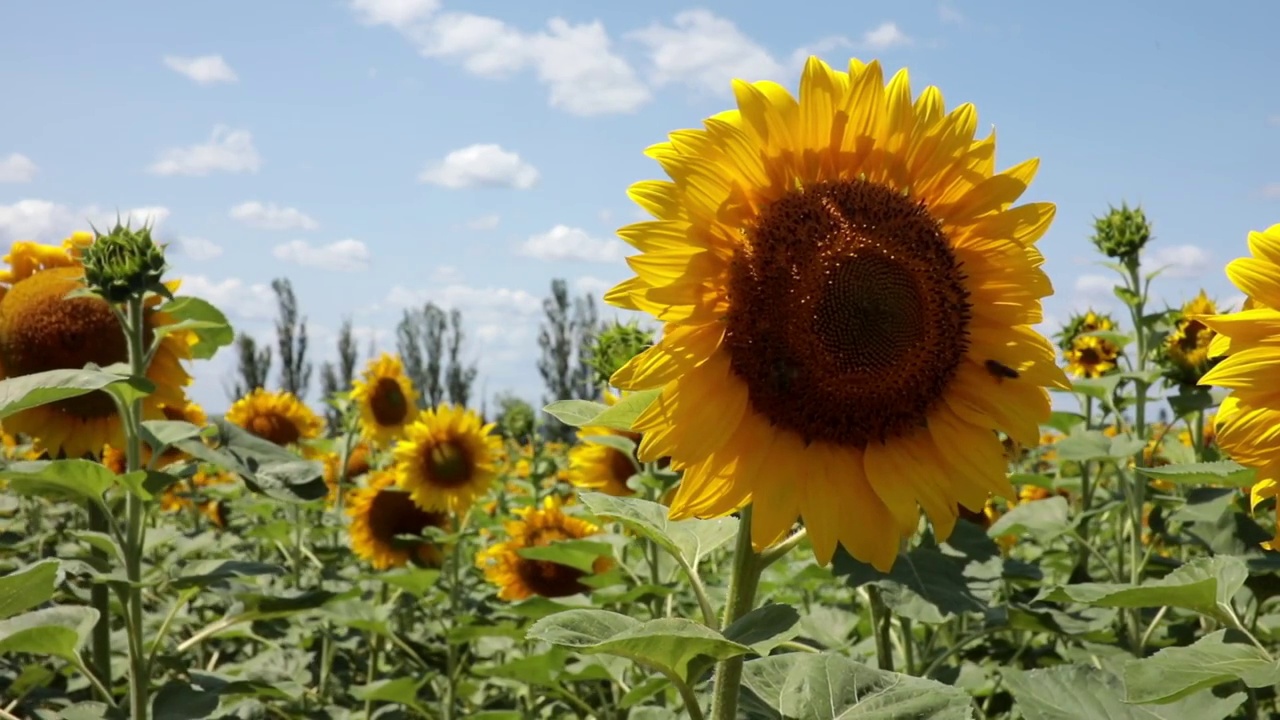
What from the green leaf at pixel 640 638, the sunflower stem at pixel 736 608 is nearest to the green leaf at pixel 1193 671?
the sunflower stem at pixel 736 608

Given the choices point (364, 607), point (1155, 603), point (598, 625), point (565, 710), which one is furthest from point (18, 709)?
point (1155, 603)

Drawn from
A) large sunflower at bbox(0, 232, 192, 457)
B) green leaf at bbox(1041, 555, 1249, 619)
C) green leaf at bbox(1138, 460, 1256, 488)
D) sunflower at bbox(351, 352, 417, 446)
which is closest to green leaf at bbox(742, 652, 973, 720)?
green leaf at bbox(1041, 555, 1249, 619)

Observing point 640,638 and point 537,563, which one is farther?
point 537,563

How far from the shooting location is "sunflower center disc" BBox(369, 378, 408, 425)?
6.03 m

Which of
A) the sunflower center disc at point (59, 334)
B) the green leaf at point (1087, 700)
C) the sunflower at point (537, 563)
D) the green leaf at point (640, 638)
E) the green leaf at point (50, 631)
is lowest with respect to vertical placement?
the sunflower at point (537, 563)

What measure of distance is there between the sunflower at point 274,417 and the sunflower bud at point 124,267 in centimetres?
327

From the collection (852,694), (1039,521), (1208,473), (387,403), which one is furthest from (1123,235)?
(387,403)

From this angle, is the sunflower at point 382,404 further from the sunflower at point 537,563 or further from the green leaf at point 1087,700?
the green leaf at point 1087,700

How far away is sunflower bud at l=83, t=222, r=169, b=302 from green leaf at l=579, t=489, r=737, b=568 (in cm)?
147

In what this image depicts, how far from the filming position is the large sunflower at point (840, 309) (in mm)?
1473

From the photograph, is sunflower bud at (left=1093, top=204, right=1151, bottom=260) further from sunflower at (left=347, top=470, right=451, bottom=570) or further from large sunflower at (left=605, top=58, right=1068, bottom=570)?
sunflower at (left=347, top=470, right=451, bottom=570)

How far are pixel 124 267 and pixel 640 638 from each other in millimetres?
1871

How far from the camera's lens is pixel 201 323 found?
8.44ft

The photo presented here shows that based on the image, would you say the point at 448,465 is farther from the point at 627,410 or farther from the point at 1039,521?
the point at 627,410
